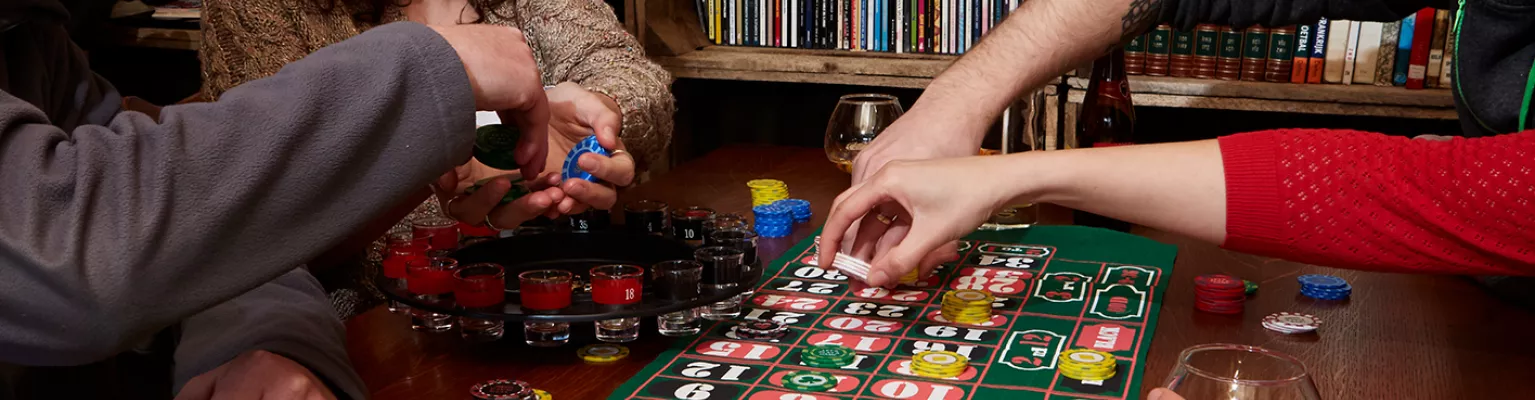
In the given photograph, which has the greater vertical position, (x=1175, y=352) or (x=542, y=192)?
(x=542, y=192)

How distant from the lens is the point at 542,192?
5.10ft

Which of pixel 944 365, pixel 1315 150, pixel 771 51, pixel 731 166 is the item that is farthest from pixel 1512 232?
pixel 771 51

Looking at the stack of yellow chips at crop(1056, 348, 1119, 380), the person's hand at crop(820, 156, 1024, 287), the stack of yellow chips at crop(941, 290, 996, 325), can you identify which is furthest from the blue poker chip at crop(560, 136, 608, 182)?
the stack of yellow chips at crop(1056, 348, 1119, 380)

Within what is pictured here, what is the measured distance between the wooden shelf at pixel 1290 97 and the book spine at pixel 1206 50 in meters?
0.03

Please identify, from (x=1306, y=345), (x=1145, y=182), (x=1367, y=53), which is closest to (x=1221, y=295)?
(x=1306, y=345)

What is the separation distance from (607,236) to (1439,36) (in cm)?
218

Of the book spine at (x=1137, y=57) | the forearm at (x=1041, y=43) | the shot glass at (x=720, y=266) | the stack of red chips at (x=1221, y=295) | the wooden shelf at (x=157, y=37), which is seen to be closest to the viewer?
the shot glass at (x=720, y=266)

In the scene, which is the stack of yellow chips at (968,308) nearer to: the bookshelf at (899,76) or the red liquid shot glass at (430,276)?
the red liquid shot glass at (430,276)

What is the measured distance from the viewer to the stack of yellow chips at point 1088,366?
122cm

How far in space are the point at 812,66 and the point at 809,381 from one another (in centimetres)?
211

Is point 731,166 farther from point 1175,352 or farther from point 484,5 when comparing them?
point 1175,352

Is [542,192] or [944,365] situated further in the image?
[542,192]

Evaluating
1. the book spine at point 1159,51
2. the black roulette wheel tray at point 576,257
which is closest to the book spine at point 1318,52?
the book spine at point 1159,51

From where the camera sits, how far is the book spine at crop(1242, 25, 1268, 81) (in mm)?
2922
